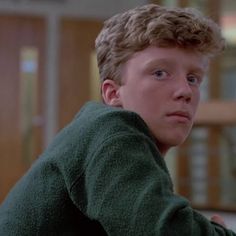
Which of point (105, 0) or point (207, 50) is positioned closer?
point (207, 50)

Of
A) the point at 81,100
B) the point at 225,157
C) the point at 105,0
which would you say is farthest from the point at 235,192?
the point at 105,0

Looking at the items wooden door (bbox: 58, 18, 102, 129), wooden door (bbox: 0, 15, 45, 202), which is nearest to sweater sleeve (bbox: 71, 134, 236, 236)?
wooden door (bbox: 0, 15, 45, 202)

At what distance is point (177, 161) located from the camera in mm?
4688

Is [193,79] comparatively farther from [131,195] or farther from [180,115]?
[131,195]

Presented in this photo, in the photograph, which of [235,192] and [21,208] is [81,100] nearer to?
[235,192]

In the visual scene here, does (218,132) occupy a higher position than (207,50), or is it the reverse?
(207,50)

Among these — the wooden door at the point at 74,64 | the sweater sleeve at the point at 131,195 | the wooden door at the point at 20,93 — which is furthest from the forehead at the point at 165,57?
the wooden door at the point at 74,64

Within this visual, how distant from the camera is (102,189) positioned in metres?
0.75

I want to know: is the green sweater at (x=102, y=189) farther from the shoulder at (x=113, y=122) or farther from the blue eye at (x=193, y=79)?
the blue eye at (x=193, y=79)

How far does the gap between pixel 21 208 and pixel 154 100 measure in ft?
0.80

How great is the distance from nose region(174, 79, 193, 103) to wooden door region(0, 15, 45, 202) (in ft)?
17.8

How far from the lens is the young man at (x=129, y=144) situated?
29.1 inches

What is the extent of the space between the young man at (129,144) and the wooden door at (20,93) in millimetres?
5357

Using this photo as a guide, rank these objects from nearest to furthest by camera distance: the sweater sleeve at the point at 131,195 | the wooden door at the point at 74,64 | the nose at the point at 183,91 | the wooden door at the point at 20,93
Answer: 1. the sweater sleeve at the point at 131,195
2. the nose at the point at 183,91
3. the wooden door at the point at 20,93
4. the wooden door at the point at 74,64
